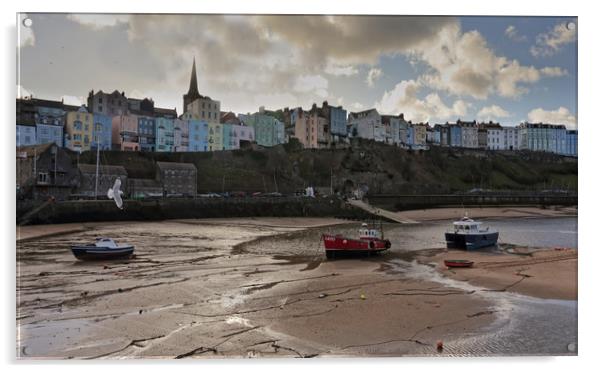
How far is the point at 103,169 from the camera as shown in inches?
563

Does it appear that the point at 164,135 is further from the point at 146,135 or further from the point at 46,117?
the point at 46,117

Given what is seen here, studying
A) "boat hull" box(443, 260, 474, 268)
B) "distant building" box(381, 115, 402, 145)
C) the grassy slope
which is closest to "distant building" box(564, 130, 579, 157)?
the grassy slope

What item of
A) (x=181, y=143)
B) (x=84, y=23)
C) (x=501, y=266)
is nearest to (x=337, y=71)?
(x=84, y=23)

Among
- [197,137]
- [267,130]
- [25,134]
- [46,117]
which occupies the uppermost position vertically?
[267,130]

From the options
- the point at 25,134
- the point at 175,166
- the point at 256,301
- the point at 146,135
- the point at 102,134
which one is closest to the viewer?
the point at 256,301

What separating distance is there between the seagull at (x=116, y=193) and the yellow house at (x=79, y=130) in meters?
1.51

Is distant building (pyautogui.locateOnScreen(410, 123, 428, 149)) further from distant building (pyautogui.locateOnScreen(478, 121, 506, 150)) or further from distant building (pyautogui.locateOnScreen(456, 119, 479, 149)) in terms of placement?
Result: distant building (pyautogui.locateOnScreen(478, 121, 506, 150))

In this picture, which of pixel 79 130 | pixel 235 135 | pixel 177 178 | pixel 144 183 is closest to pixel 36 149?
pixel 79 130

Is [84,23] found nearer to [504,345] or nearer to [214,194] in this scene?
[504,345]

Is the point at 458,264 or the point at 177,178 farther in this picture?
the point at 177,178

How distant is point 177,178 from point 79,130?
5.15 meters

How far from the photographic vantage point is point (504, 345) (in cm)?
573

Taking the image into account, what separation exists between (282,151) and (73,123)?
33.5ft
